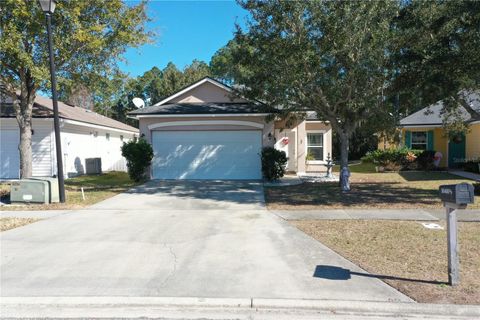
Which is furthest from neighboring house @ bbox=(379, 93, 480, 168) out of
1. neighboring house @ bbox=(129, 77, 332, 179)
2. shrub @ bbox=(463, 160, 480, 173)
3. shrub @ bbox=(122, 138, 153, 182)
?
shrub @ bbox=(122, 138, 153, 182)

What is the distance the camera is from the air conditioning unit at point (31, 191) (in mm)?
11641

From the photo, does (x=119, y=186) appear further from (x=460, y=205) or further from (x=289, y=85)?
(x=460, y=205)

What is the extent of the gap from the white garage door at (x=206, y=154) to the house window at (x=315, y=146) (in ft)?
16.7

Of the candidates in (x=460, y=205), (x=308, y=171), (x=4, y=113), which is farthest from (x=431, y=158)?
(x=4, y=113)

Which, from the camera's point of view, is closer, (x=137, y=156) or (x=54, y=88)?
(x=54, y=88)

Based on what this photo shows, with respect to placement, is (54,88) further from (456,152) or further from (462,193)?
(456,152)

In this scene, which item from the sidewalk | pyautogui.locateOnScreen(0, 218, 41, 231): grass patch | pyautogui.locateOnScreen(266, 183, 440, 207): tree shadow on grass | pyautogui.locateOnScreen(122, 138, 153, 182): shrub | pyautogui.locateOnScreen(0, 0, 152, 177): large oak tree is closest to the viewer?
pyautogui.locateOnScreen(0, 218, 41, 231): grass patch

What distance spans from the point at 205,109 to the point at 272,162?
4253 millimetres

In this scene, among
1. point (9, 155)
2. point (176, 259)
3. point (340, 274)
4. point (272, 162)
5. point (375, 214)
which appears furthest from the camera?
point (9, 155)

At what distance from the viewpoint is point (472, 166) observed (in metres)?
19.8

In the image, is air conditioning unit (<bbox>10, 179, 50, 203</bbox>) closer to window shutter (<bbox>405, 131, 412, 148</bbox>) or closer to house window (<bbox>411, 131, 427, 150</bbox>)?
window shutter (<bbox>405, 131, 412, 148</bbox>)

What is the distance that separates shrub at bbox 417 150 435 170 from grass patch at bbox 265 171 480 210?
5.14 meters

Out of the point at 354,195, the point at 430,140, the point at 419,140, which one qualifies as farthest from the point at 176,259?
the point at 419,140

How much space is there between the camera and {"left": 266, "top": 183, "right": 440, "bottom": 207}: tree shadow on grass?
11.3 m
